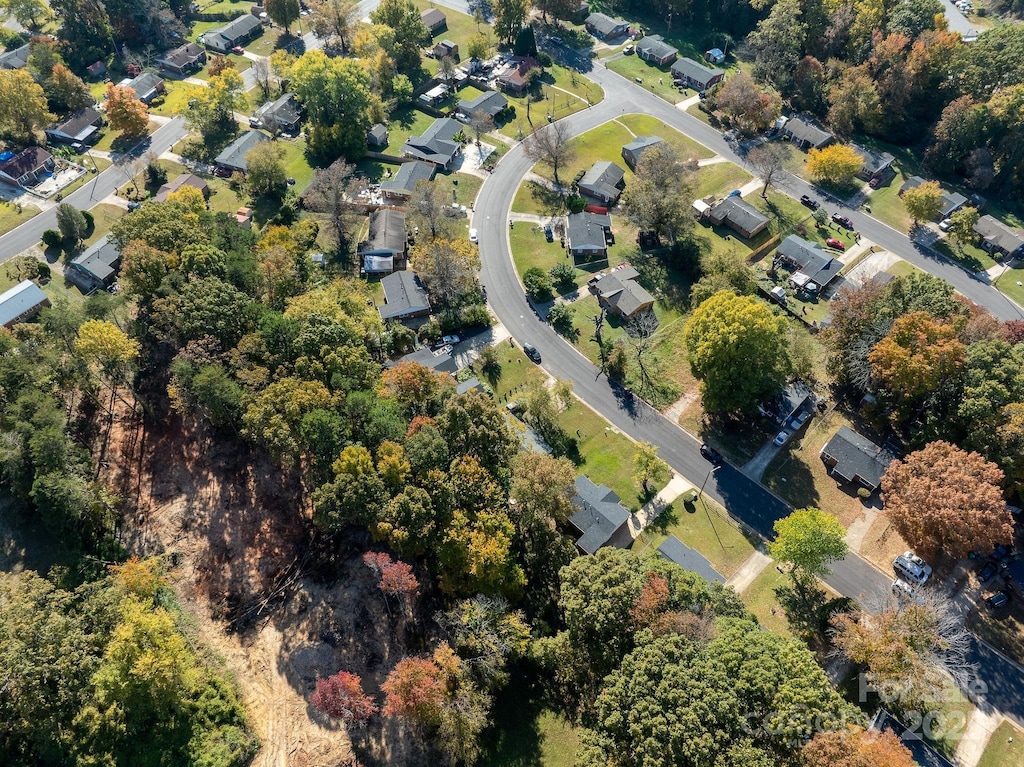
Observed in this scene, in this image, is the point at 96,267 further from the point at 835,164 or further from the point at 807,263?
the point at 835,164

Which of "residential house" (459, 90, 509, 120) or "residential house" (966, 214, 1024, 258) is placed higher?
"residential house" (459, 90, 509, 120)

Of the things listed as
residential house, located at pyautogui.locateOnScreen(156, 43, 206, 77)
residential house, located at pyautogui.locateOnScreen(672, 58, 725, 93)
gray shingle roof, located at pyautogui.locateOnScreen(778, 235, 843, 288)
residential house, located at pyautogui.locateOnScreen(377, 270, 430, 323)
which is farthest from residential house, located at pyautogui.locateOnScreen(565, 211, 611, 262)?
residential house, located at pyautogui.locateOnScreen(156, 43, 206, 77)

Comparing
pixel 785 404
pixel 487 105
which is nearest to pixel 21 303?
pixel 487 105

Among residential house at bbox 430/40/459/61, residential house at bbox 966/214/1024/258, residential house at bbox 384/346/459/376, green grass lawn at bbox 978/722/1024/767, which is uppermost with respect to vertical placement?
residential house at bbox 430/40/459/61

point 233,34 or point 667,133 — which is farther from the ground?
point 233,34

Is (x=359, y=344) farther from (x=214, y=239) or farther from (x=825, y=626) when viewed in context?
(x=825, y=626)

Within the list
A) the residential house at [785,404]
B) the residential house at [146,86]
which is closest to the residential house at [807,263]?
the residential house at [785,404]

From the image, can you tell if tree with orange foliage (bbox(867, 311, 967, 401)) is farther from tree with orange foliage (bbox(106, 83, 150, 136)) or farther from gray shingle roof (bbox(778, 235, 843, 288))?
tree with orange foliage (bbox(106, 83, 150, 136))

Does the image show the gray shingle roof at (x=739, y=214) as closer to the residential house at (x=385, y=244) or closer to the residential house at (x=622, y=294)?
the residential house at (x=622, y=294)
